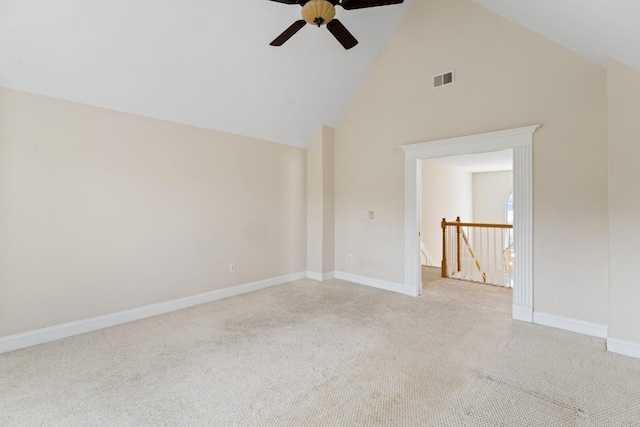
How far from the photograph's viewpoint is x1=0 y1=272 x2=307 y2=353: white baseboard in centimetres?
279

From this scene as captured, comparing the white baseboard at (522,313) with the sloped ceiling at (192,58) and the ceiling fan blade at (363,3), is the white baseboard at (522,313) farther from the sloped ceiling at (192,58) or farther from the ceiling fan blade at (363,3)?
the sloped ceiling at (192,58)

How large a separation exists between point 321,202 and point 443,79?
2587 millimetres

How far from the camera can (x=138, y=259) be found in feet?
11.5

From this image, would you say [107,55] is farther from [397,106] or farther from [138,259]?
[397,106]

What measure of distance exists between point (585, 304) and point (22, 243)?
5527 millimetres

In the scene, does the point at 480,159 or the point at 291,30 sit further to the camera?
the point at 480,159

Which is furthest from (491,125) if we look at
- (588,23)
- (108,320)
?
(108,320)

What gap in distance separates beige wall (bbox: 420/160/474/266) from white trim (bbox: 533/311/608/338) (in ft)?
11.9

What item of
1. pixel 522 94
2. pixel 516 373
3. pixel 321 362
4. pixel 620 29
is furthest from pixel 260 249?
pixel 620 29

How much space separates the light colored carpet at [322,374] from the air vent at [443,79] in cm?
299

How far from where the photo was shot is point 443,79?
402cm

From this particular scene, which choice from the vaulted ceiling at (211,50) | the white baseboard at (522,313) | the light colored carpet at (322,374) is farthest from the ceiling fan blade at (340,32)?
the white baseboard at (522,313)

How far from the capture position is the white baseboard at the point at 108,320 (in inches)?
110

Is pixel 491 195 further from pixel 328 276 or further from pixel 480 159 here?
pixel 328 276
